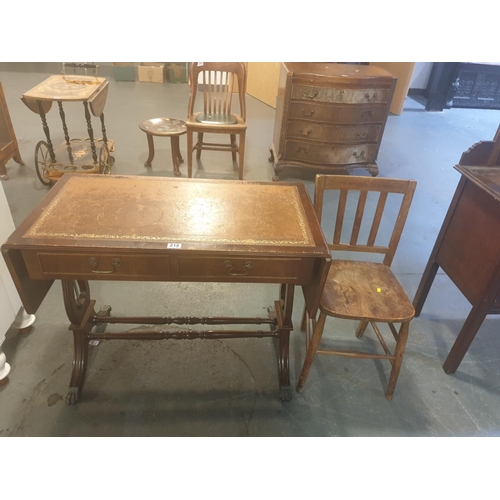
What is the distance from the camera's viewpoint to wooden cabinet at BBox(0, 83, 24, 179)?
3.38m

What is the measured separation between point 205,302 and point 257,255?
113 centimetres

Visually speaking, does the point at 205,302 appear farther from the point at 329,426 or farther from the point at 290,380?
the point at 329,426

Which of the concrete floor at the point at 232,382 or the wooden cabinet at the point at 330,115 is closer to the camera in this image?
the concrete floor at the point at 232,382

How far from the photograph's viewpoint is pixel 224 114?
3727 millimetres

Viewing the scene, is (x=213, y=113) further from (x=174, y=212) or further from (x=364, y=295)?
(x=364, y=295)

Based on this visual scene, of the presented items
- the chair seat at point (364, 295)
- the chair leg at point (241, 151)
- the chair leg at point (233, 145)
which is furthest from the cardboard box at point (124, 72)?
the chair seat at point (364, 295)

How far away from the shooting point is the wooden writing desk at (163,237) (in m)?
1.35

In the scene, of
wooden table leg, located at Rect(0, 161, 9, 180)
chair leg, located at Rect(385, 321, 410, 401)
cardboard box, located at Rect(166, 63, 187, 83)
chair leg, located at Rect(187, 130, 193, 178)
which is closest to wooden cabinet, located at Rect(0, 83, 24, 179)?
wooden table leg, located at Rect(0, 161, 9, 180)

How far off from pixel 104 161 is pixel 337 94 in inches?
88.3

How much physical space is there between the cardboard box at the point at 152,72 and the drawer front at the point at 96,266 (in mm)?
6320

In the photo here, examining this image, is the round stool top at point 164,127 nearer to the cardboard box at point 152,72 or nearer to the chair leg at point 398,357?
the chair leg at point 398,357

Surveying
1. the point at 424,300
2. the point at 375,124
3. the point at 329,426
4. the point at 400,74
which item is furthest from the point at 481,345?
the point at 400,74

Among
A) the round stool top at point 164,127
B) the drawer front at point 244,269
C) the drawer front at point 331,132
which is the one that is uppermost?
the drawer front at point 244,269

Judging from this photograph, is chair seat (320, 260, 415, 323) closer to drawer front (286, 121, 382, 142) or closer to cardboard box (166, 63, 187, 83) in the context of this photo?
drawer front (286, 121, 382, 142)
